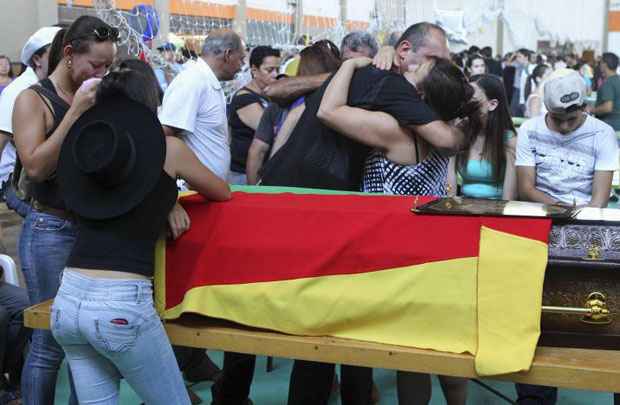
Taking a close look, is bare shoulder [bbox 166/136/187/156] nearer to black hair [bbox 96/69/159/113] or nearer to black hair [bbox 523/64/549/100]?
black hair [bbox 96/69/159/113]

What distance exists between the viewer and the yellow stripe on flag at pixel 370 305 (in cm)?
221

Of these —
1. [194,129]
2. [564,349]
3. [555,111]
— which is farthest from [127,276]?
[555,111]

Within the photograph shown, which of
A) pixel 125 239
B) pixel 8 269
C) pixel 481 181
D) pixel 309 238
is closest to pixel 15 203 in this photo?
pixel 8 269

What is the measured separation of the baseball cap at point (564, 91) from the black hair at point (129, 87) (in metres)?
1.81

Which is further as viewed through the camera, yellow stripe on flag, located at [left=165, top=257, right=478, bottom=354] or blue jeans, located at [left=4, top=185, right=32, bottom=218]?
blue jeans, located at [left=4, top=185, right=32, bottom=218]

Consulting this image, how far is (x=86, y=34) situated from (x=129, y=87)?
19.6 inches

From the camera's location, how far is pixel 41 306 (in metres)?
2.59

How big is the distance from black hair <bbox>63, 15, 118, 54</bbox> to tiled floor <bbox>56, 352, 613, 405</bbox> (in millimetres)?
1748

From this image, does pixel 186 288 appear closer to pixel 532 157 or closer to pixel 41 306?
pixel 41 306

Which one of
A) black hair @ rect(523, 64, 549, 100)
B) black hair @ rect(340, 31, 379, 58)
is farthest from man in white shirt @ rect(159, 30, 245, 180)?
black hair @ rect(523, 64, 549, 100)

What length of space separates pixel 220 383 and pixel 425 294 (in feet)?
4.49

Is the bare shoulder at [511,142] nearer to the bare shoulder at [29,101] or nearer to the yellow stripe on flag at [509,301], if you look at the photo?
the yellow stripe on flag at [509,301]

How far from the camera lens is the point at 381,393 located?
3898 millimetres

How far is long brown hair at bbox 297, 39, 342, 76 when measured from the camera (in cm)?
371
